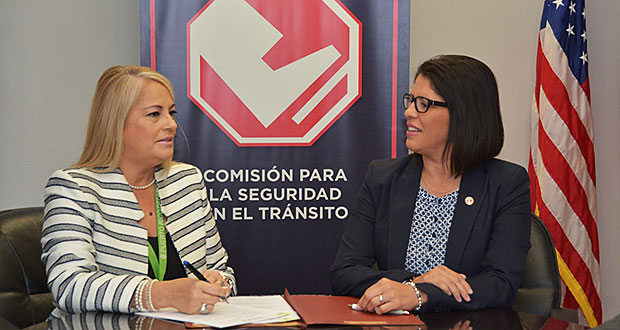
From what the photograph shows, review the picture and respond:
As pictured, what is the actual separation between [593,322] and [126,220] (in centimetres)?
277

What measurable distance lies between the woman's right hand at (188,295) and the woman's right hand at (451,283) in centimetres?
64

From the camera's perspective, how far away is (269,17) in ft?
11.6

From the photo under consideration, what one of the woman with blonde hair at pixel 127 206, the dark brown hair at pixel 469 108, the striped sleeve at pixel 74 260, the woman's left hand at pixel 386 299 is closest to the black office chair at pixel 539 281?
the dark brown hair at pixel 469 108

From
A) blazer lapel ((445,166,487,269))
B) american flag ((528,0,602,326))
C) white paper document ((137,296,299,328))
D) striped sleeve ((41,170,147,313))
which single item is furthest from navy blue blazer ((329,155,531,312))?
american flag ((528,0,602,326))

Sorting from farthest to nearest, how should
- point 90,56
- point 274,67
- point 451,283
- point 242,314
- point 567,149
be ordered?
point 90,56 → point 567,149 → point 274,67 → point 451,283 → point 242,314

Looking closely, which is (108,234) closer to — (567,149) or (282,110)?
(282,110)

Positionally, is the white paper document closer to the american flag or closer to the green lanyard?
the green lanyard

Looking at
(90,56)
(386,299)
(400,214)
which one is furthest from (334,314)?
(90,56)

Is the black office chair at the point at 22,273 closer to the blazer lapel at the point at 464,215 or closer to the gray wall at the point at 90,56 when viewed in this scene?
the blazer lapel at the point at 464,215

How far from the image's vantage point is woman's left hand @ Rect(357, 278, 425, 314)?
76.6 inches

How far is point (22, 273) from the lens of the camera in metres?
2.33

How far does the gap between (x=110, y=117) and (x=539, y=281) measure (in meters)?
1.67

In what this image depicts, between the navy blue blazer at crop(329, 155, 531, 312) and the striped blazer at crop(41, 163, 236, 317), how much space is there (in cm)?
58

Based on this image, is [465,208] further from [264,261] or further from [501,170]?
[264,261]
